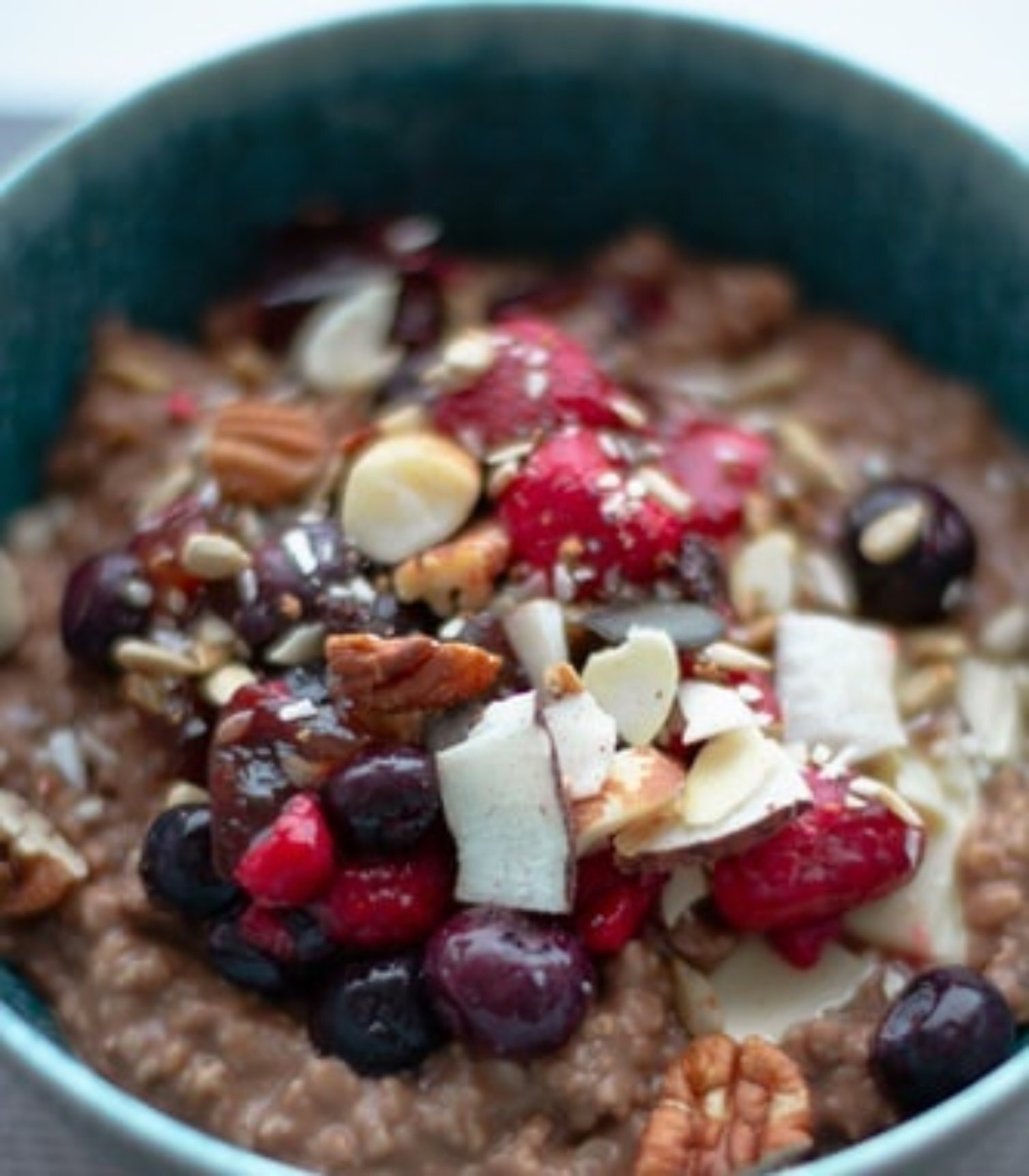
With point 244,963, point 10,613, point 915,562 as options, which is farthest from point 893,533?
point 10,613

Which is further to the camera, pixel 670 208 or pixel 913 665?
pixel 670 208

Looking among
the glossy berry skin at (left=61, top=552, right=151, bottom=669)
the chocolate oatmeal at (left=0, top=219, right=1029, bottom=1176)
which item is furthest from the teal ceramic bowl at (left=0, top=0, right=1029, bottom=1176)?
the glossy berry skin at (left=61, top=552, right=151, bottom=669)

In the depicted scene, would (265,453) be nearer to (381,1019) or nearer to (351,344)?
(351,344)

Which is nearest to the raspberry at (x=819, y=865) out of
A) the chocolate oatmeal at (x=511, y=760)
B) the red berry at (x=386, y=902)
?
the chocolate oatmeal at (x=511, y=760)

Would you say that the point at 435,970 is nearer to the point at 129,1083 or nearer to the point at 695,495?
the point at 129,1083

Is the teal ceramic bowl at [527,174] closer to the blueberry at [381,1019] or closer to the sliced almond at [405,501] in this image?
the sliced almond at [405,501]

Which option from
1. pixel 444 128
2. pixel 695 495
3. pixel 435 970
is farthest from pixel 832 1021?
pixel 444 128
